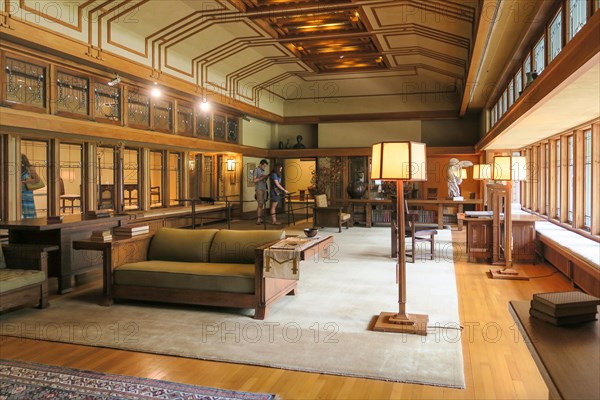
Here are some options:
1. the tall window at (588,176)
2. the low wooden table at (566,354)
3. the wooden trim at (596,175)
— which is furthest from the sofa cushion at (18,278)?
the tall window at (588,176)

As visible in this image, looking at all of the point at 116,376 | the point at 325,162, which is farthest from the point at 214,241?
the point at 325,162

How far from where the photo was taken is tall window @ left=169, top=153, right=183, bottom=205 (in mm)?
9945

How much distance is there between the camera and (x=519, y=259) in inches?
257

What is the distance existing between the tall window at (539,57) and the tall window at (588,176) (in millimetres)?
1098

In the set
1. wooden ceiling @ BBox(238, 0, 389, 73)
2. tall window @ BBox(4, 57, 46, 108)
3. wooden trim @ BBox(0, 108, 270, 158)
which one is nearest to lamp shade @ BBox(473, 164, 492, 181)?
wooden ceiling @ BBox(238, 0, 389, 73)

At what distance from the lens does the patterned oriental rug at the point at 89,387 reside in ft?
8.55

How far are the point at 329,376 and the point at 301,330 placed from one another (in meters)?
0.85

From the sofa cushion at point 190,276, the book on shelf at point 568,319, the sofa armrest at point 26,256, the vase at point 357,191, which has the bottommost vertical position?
the sofa cushion at point 190,276

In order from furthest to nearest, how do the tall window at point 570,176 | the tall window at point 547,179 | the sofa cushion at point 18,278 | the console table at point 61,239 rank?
the tall window at point 547,179 < the tall window at point 570,176 < the console table at point 61,239 < the sofa cushion at point 18,278

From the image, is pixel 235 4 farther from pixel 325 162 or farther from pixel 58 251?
pixel 325 162

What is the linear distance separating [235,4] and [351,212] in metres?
5.80

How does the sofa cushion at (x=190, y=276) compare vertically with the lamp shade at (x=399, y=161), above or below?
below

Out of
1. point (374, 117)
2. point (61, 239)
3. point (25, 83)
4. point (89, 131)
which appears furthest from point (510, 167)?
point (374, 117)

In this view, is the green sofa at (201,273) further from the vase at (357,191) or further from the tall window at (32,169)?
the vase at (357,191)
